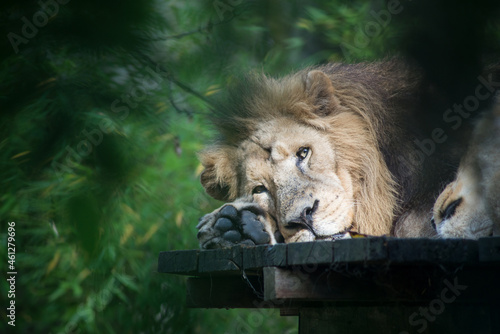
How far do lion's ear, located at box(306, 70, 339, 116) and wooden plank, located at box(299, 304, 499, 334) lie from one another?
1.59 m

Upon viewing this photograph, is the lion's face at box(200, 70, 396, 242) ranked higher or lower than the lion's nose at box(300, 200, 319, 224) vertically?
higher

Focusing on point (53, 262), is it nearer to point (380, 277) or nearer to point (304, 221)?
point (304, 221)

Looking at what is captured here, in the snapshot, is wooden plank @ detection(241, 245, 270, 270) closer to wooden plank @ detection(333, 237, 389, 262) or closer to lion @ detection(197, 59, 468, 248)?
wooden plank @ detection(333, 237, 389, 262)

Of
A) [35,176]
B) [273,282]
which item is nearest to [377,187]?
[273,282]

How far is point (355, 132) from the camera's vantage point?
148 inches

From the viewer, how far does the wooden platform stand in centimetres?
186

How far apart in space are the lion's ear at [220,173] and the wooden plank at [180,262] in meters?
1.40

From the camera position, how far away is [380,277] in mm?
2115

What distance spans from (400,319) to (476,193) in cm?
71

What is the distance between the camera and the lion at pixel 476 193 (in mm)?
2422

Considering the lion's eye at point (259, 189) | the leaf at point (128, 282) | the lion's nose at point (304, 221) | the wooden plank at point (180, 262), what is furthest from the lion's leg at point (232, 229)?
the leaf at point (128, 282)

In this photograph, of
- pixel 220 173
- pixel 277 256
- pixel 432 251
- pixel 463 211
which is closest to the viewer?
pixel 432 251

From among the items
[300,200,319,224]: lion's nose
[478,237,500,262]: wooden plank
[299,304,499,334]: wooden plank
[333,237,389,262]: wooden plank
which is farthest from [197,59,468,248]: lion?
[478,237,500,262]: wooden plank

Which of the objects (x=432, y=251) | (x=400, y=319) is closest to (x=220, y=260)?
(x=400, y=319)
